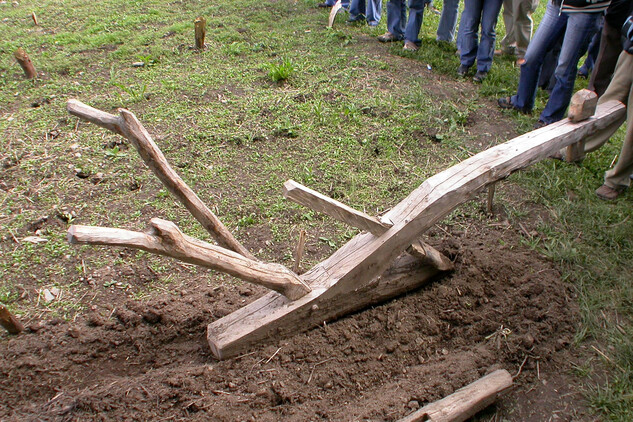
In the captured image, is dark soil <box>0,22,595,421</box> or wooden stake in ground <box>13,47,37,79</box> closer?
dark soil <box>0,22,595,421</box>

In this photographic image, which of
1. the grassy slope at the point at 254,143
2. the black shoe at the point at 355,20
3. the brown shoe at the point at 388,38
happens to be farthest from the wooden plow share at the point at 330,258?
the black shoe at the point at 355,20

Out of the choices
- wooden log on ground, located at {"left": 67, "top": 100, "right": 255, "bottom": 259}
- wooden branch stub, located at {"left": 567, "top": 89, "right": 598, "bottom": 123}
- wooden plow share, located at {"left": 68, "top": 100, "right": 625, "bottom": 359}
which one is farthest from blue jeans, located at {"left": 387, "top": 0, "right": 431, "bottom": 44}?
wooden log on ground, located at {"left": 67, "top": 100, "right": 255, "bottom": 259}

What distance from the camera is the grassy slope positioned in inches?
144

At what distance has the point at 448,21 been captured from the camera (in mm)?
7086

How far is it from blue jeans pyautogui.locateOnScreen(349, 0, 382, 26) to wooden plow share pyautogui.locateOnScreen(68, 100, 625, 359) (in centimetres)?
558

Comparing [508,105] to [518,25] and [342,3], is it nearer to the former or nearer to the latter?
[518,25]

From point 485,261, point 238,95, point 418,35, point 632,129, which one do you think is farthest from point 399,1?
point 485,261

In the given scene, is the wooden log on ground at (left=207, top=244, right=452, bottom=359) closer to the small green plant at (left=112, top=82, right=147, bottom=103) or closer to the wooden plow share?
the wooden plow share

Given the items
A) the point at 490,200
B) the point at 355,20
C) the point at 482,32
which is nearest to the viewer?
the point at 490,200

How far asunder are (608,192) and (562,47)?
163 centimetres

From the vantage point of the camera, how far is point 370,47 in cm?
714

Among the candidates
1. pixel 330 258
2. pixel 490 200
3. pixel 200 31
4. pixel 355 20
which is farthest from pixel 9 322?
pixel 355 20

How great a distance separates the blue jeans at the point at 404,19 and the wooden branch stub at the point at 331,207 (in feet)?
17.1

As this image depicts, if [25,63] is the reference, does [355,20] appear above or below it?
above
